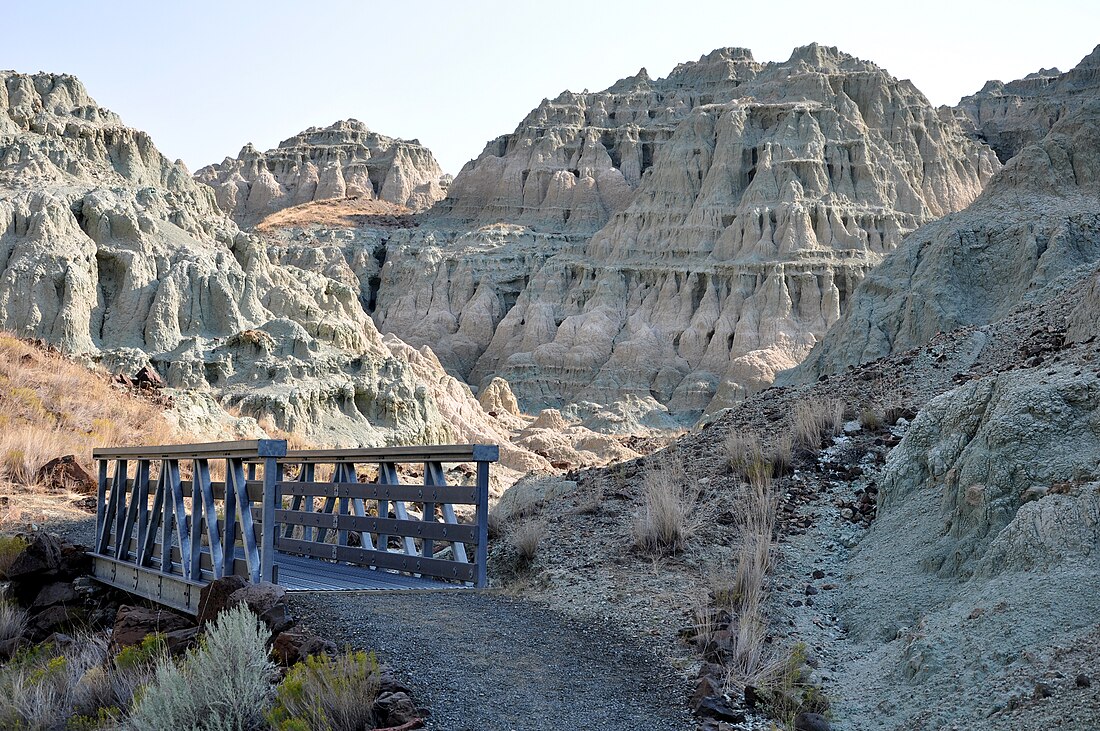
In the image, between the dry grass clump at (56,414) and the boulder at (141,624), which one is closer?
the boulder at (141,624)

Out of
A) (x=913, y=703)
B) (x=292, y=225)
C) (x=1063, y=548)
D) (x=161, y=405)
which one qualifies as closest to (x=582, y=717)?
(x=913, y=703)

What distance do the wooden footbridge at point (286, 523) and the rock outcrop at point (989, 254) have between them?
17044 mm

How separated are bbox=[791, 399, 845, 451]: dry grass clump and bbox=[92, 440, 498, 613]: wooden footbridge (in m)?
3.97

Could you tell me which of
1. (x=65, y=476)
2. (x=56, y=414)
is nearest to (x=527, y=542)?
(x=65, y=476)

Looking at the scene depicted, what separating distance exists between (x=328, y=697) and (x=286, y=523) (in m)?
4.36

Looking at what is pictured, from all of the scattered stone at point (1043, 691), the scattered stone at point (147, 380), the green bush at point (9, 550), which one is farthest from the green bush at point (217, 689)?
the scattered stone at point (147, 380)

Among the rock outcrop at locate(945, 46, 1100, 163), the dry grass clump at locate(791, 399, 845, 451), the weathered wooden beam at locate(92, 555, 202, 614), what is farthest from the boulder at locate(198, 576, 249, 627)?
the rock outcrop at locate(945, 46, 1100, 163)

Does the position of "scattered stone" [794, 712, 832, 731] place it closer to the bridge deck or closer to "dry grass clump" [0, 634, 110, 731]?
the bridge deck

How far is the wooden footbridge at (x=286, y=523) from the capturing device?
345 inches

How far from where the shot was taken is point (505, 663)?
7.12 meters

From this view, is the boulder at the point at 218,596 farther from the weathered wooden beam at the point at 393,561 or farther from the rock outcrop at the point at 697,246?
the rock outcrop at the point at 697,246

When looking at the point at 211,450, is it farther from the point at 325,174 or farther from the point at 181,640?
the point at 325,174

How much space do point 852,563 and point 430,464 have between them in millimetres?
3632

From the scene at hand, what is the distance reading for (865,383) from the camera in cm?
1520
